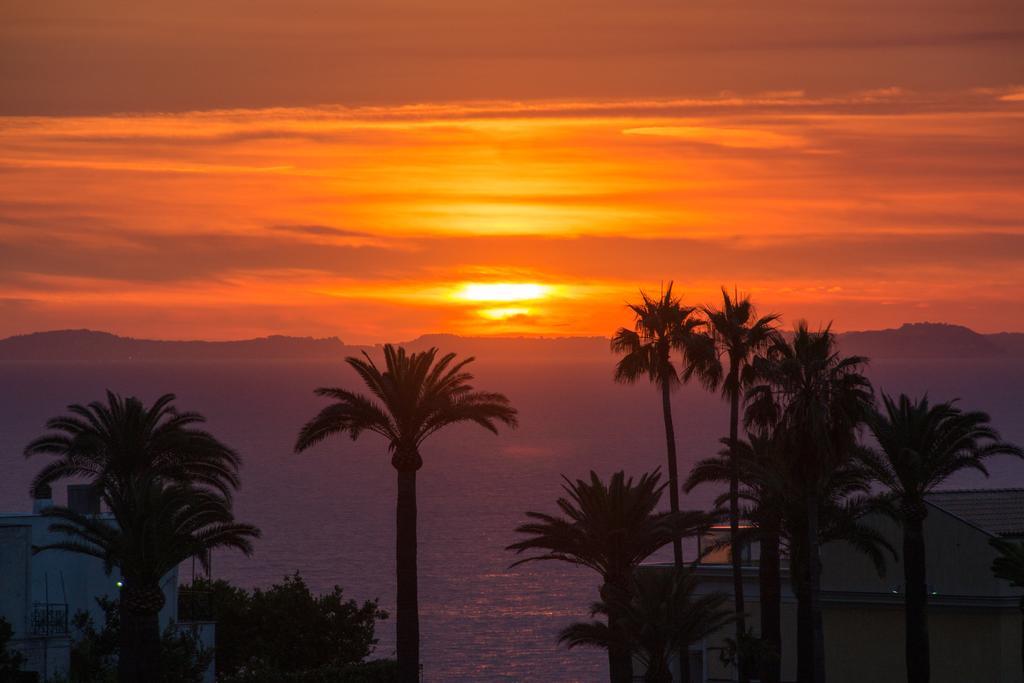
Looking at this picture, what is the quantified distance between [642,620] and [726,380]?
1811cm

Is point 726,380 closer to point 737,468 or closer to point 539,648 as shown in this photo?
point 737,468

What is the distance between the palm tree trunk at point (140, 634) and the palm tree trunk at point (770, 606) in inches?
820

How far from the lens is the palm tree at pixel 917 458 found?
4906 centimetres

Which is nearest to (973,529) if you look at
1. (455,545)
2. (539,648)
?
(539,648)

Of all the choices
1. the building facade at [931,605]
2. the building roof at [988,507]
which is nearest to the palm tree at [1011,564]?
the building facade at [931,605]

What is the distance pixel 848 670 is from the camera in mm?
58594

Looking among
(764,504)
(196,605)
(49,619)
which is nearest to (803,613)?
(764,504)

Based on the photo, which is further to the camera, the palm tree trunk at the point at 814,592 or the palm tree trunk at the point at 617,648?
the palm tree trunk at the point at 814,592

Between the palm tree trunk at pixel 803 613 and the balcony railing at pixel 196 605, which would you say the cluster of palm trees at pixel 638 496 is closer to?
the palm tree trunk at pixel 803 613

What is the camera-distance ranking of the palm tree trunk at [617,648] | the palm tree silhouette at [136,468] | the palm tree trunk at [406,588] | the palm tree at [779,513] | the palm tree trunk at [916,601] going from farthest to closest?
the palm tree at [779,513]
the palm tree trunk at [916,601]
the palm tree trunk at [406,588]
the palm tree trunk at [617,648]
the palm tree silhouette at [136,468]

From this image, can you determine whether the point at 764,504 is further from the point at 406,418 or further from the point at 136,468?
the point at 136,468

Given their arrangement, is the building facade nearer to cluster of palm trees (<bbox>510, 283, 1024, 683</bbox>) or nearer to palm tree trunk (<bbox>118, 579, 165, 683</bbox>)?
cluster of palm trees (<bbox>510, 283, 1024, 683</bbox>)

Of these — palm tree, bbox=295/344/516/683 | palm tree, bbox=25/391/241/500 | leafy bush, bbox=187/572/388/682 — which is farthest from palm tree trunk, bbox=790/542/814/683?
leafy bush, bbox=187/572/388/682

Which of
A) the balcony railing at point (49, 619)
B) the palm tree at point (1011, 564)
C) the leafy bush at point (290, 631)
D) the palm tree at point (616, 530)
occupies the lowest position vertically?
the leafy bush at point (290, 631)
